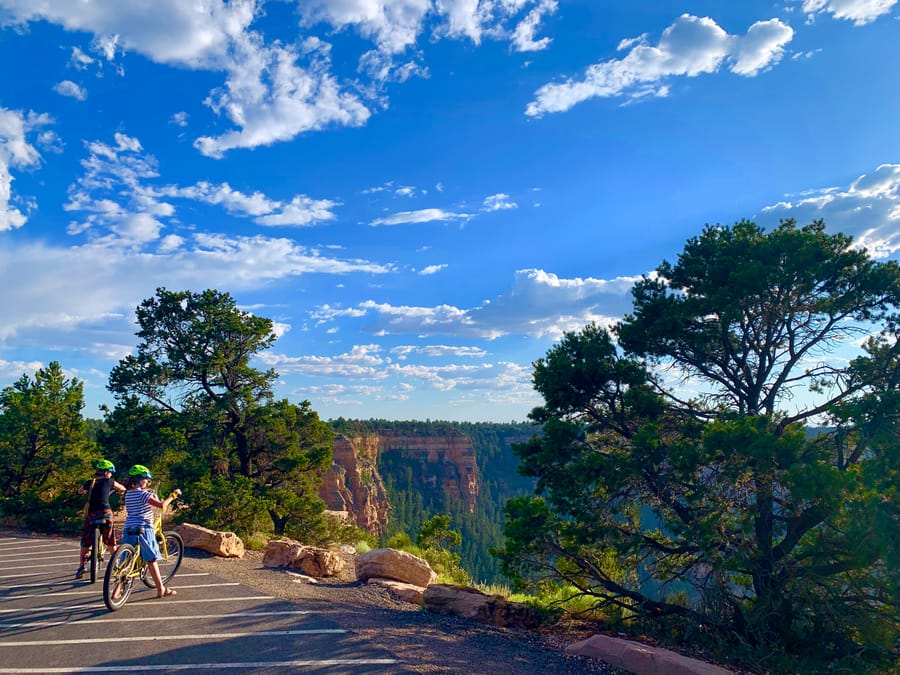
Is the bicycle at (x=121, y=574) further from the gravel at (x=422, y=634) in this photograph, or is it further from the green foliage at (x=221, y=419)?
the green foliage at (x=221, y=419)

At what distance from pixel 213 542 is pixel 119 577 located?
562 cm

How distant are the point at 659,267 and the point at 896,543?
22.5 feet

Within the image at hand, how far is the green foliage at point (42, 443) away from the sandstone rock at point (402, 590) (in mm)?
12427

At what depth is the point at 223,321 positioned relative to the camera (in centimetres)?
1938

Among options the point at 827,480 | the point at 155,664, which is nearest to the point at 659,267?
the point at 827,480

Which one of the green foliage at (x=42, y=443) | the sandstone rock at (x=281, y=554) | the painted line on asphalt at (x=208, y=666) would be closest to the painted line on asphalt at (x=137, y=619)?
the painted line on asphalt at (x=208, y=666)

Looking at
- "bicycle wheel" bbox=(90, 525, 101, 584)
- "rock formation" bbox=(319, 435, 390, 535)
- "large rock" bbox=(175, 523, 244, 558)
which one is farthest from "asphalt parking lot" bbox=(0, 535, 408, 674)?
"rock formation" bbox=(319, 435, 390, 535)

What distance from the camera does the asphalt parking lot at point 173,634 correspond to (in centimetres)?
563

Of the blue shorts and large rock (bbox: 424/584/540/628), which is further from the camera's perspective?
large rock (bbox: 424/584/540/628)

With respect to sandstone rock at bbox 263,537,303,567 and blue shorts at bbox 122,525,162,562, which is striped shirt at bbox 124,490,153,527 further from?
sandstone rock at bbox 263,537,303,567

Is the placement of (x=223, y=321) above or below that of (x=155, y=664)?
above

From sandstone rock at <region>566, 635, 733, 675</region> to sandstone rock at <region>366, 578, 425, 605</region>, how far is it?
3335 mm

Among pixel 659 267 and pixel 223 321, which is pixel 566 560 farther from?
pixel 223 321

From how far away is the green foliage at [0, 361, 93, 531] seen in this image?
17484 millimetres
